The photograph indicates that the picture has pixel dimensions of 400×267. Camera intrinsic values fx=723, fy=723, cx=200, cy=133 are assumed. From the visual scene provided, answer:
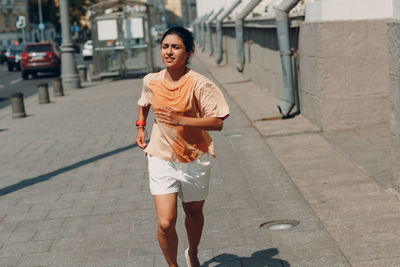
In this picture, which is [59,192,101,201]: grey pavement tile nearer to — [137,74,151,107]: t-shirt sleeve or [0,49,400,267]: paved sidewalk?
[0,49,400,267]: paved sidewalk

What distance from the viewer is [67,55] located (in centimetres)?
2178

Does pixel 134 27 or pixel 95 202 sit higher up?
pixel 134 27

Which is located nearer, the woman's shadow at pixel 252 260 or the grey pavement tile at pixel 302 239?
the woman's shadow at pixel 252 260

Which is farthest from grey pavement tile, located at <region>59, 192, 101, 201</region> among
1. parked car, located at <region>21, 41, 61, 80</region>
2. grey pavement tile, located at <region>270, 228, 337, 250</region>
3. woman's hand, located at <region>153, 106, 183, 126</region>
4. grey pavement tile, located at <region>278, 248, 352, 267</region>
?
parked car, located at <region>21, 41, 61, 80</region>

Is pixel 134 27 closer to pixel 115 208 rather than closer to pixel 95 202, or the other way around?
pixel 95 202

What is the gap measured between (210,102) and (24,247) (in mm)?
2273

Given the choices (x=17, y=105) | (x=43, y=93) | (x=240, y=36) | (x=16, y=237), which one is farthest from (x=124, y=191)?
(x=240, y=36)

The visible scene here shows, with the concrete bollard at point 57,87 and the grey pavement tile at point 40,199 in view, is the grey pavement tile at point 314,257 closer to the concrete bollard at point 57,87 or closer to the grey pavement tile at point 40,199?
the grey pavement tile at point 40,199

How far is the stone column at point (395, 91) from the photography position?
6156 millimetres

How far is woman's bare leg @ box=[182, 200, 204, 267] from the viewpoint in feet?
14.3

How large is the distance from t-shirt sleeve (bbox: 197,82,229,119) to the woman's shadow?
1173 millimetres

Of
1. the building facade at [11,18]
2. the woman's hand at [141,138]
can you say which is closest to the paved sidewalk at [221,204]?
the woman's hand at [141,138]

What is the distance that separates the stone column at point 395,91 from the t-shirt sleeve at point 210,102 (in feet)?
8.35

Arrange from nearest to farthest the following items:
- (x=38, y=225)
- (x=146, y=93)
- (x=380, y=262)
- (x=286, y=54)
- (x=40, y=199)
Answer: (x=146, y=93) → (x=380, y=262) → (x=38, y=225) → (x=40, y=199) → (x=286, y=54)
